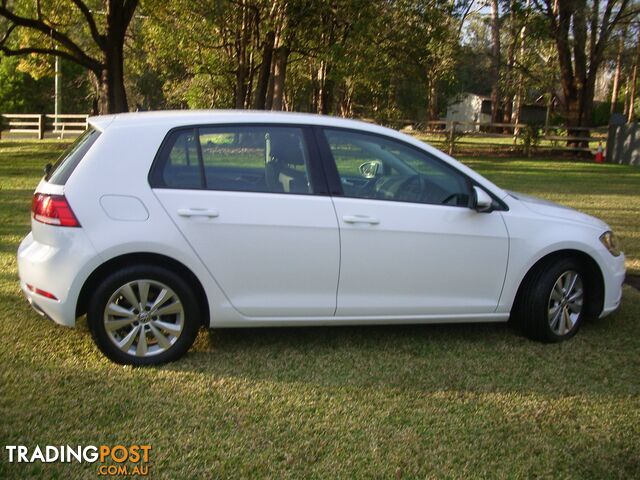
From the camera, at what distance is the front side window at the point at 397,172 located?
481 cm

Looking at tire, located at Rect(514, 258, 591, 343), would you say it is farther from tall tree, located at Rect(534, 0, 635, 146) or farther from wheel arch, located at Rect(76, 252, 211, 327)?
tall tree, located at Rect(534, 0, 635, 146)

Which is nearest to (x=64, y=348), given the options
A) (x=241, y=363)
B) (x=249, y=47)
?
(x=241, y=363)

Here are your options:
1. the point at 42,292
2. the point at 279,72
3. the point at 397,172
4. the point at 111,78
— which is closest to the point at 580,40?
the point at 279,72

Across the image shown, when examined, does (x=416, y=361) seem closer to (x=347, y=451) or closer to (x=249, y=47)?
(x=347, y=451)

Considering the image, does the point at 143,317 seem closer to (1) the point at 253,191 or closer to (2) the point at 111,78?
(1) the point at 253,191

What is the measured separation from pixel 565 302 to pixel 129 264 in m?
3.20

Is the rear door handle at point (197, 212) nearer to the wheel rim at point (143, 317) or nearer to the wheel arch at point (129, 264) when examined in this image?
the wheel arch at point (129, 264)

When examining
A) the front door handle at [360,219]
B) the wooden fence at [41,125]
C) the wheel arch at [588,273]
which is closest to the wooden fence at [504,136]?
the wooden fence at [41,125]

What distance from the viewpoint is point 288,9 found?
19.5 meters

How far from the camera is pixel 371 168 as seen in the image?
16.2 feet

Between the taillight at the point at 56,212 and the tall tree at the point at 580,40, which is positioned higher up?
the tall tree at the point at 580,40

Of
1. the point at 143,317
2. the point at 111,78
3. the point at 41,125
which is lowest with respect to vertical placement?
the point at 143,317

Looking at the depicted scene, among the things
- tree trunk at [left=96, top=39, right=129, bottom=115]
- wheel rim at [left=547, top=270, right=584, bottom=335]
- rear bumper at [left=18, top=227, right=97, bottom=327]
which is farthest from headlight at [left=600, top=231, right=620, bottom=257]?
tree trunk at [left=96, top=39, right=129, bottom=115]

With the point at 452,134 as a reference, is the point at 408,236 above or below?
below
